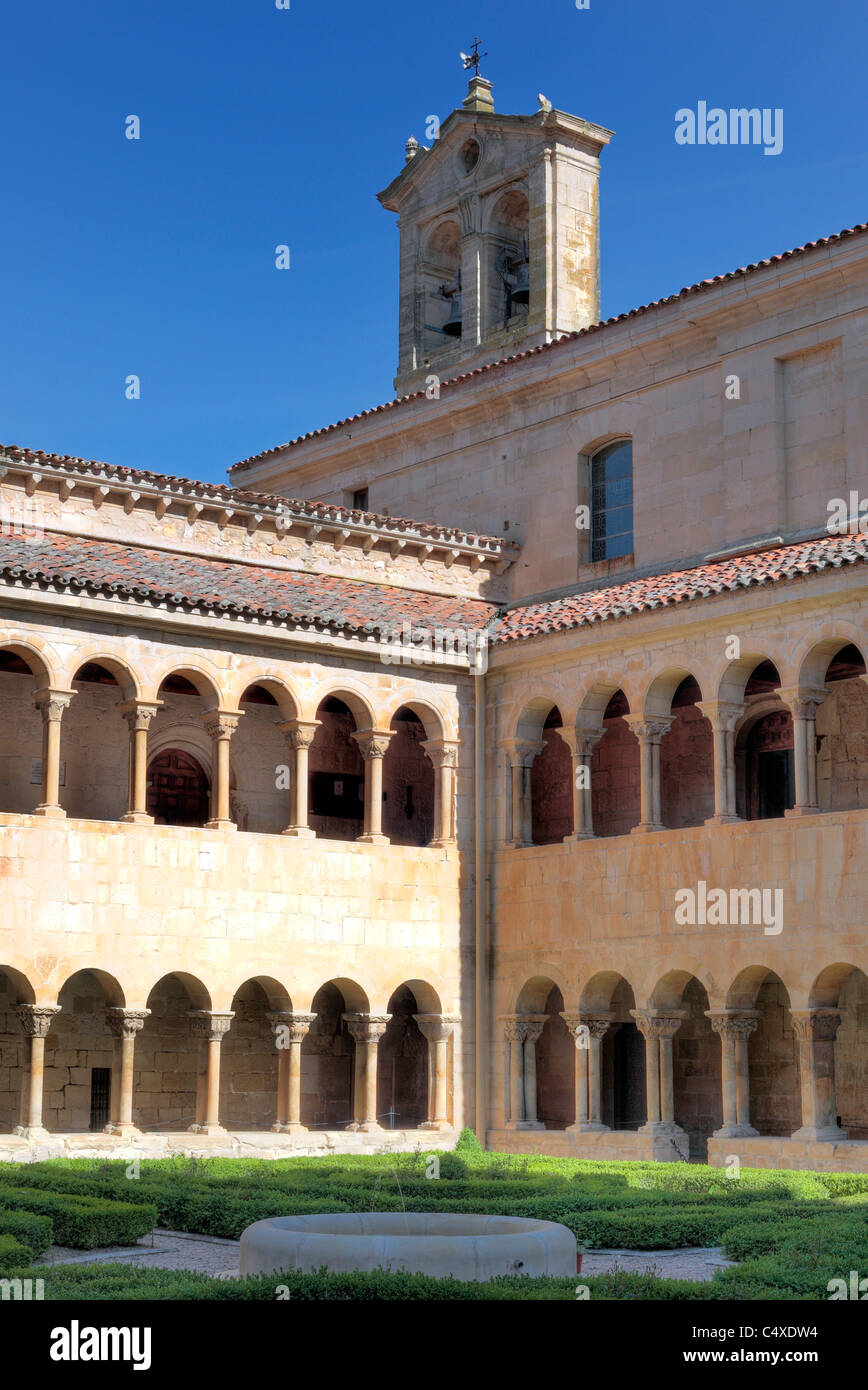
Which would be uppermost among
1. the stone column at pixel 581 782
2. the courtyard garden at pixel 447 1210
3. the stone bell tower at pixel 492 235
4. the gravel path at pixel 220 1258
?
the stone bell tower at pixel 492 235

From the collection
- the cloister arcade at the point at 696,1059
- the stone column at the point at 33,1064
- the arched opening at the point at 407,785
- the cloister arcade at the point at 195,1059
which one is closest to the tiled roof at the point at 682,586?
the arched opening at the point at 407,785

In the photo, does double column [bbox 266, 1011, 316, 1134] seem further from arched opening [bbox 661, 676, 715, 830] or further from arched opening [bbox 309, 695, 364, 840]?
arched opening [bbox 661, 676, 715, 830]

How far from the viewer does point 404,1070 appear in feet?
102

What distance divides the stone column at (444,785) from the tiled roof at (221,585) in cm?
186

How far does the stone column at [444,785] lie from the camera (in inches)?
1110

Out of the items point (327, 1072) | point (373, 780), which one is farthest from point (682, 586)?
point (327, 1072)

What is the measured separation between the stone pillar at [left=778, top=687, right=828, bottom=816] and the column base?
152 inches

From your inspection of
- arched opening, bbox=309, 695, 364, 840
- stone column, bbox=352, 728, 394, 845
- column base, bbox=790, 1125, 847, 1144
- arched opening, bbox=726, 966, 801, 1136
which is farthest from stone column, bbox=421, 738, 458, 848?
column base, bbox=790, 1125, 847, 1144

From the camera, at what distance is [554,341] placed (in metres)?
32.0

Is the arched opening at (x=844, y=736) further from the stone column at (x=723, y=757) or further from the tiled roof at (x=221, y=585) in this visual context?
the tiled roof at (x=221, y=585)

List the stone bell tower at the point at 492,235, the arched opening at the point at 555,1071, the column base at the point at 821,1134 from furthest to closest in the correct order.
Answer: the stone bell tower at the point at 492,235, the arched opening at the point at 555,1071, the column base at the point at 821,1134

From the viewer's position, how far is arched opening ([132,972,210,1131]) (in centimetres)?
2741

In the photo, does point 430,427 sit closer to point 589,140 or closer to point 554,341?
point 554,341
